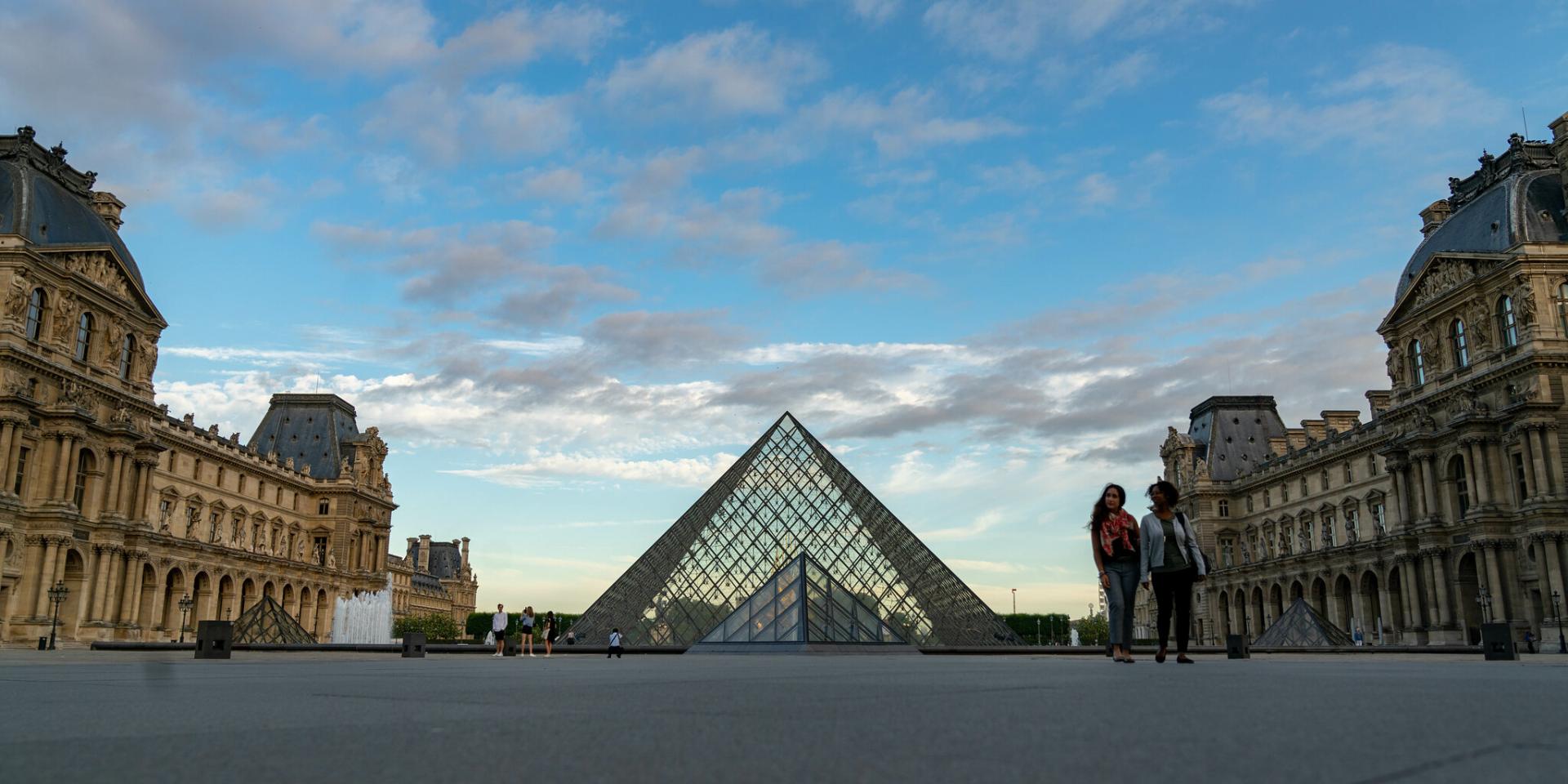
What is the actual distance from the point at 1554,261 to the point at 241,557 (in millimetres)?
60872

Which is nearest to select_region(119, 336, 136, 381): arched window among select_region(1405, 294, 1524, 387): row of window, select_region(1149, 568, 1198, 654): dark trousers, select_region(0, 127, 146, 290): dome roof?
select_region(0, 127, 146, 290): dome roof

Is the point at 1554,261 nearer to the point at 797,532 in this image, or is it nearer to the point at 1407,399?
the point at 1407,399

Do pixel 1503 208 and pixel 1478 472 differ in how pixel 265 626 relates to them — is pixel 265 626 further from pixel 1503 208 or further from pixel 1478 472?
pixel 1503 208

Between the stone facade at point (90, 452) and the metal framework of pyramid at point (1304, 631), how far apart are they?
41.6m

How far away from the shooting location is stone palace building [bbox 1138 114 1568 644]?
36406 mm

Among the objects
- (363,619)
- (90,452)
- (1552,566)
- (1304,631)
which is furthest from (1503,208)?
(363,619)

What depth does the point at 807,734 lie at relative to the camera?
320 cm

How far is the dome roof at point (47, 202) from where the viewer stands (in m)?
39.1

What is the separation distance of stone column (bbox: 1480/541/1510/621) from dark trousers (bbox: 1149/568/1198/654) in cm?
3355

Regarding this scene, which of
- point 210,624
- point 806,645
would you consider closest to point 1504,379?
point 806,645

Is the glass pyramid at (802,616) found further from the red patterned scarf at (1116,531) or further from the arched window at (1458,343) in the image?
the arched window at (1458,343)

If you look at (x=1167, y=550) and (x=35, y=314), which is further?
(x=35, y=314)

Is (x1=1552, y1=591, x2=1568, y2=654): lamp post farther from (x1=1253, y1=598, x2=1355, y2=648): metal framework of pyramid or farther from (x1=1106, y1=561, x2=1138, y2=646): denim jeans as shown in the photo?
(x1=1106, y1=561, x2=1138, y2=646): denim jeans

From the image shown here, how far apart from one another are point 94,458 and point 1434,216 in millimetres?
57363
